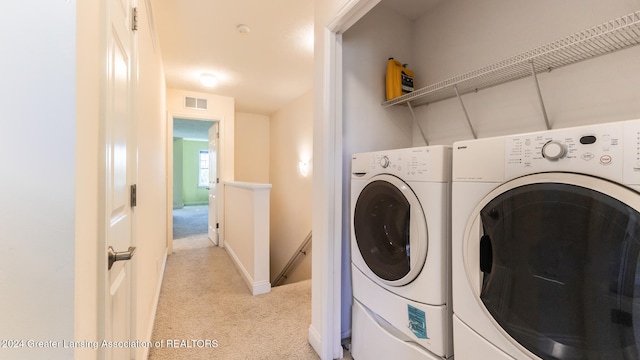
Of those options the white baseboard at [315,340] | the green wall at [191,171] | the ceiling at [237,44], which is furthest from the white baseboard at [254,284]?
the green wall at [191,171]

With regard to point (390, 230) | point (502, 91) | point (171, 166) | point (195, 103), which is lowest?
point (390, 230)

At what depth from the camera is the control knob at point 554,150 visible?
0.73m

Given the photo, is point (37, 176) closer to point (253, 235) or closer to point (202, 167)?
point (253, 235)

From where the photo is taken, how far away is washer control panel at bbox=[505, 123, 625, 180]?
0.65 metres

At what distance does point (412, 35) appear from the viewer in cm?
207

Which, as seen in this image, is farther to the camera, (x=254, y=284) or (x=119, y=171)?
(x=254, y=284)

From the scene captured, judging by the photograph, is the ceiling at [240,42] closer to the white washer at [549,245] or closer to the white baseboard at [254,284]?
the white washer at [549,245]

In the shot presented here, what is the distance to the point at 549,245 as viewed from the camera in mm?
755

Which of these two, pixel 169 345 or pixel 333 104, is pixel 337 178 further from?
pixel 169 345

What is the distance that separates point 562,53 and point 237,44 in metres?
2.44

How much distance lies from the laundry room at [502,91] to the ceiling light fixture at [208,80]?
2.20 meters

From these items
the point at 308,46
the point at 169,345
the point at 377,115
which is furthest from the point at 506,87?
the point at 169,345

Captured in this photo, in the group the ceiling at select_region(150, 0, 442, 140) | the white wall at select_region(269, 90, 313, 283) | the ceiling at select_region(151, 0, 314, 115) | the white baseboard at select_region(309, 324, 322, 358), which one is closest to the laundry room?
the white baseboard at select_region(309, 324, 322, 358)

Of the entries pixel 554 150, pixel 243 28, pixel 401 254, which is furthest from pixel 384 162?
pixel 243 28
